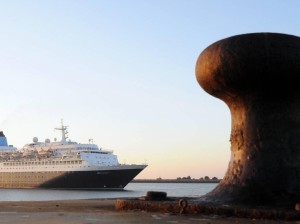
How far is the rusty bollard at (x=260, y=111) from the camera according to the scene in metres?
5.78

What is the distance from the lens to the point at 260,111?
6.21 metres

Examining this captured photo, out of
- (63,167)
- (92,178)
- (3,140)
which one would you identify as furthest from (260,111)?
(3,140)

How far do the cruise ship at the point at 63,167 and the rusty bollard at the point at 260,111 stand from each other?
51.0m

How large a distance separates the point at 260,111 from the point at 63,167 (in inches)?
2153

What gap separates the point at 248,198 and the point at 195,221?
1405mm

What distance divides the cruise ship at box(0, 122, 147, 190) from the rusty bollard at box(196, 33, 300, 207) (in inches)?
2008

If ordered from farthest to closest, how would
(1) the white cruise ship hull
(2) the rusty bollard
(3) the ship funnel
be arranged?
(3) the ship funnel
(1) the white cruise ship hull
(2) the rusty bollard

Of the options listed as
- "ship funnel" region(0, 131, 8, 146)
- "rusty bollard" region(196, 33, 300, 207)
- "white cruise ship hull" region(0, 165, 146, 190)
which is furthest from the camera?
"ship funnel" region(0, 131, 8, 146)

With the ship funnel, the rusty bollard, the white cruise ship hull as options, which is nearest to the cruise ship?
the white cruise ship hull

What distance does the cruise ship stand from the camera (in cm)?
5697

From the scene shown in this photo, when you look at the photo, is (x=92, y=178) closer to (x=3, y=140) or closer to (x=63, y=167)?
(x=63, y=167)

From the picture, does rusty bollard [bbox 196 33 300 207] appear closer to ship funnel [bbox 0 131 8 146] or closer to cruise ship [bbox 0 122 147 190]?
cruise ship [bbox 0 122 147 190]

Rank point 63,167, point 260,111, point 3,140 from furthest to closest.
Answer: point 3,140 → point 63,167 → point 260,111

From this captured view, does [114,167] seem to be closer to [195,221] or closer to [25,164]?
[25,164]
